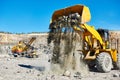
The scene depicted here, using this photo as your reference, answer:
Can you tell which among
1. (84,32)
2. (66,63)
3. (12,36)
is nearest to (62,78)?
(66,63)

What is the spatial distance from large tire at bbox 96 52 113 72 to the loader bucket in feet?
7.21

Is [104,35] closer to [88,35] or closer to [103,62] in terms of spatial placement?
[88,35]

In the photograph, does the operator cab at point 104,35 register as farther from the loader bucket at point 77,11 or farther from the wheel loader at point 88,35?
the loader bucket at point 77,11

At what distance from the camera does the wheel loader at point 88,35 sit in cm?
1355

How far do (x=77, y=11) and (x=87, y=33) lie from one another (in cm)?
136

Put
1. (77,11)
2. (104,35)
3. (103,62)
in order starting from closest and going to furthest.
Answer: (77,11) → (103,62) → (104,35)

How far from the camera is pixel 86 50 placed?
15656 mm

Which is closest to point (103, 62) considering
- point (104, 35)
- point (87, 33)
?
point (87, 33)

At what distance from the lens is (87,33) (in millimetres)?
14633

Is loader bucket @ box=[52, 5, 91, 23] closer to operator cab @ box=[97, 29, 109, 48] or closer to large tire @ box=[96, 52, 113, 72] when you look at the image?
large tire @ box=[96, 52, 113, 72]

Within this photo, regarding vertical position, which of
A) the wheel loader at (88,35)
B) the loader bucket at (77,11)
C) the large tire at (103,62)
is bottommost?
the large tire at (103,62)

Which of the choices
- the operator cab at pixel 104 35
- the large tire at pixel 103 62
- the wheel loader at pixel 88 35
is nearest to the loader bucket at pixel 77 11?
the wheel loader at pixel 88 35

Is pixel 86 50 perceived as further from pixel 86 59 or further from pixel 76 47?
pixel 76 47

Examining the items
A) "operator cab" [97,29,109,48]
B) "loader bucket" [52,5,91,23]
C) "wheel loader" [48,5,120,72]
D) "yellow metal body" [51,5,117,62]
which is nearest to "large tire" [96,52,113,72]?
"wheel loader" [48,5,120,72]
